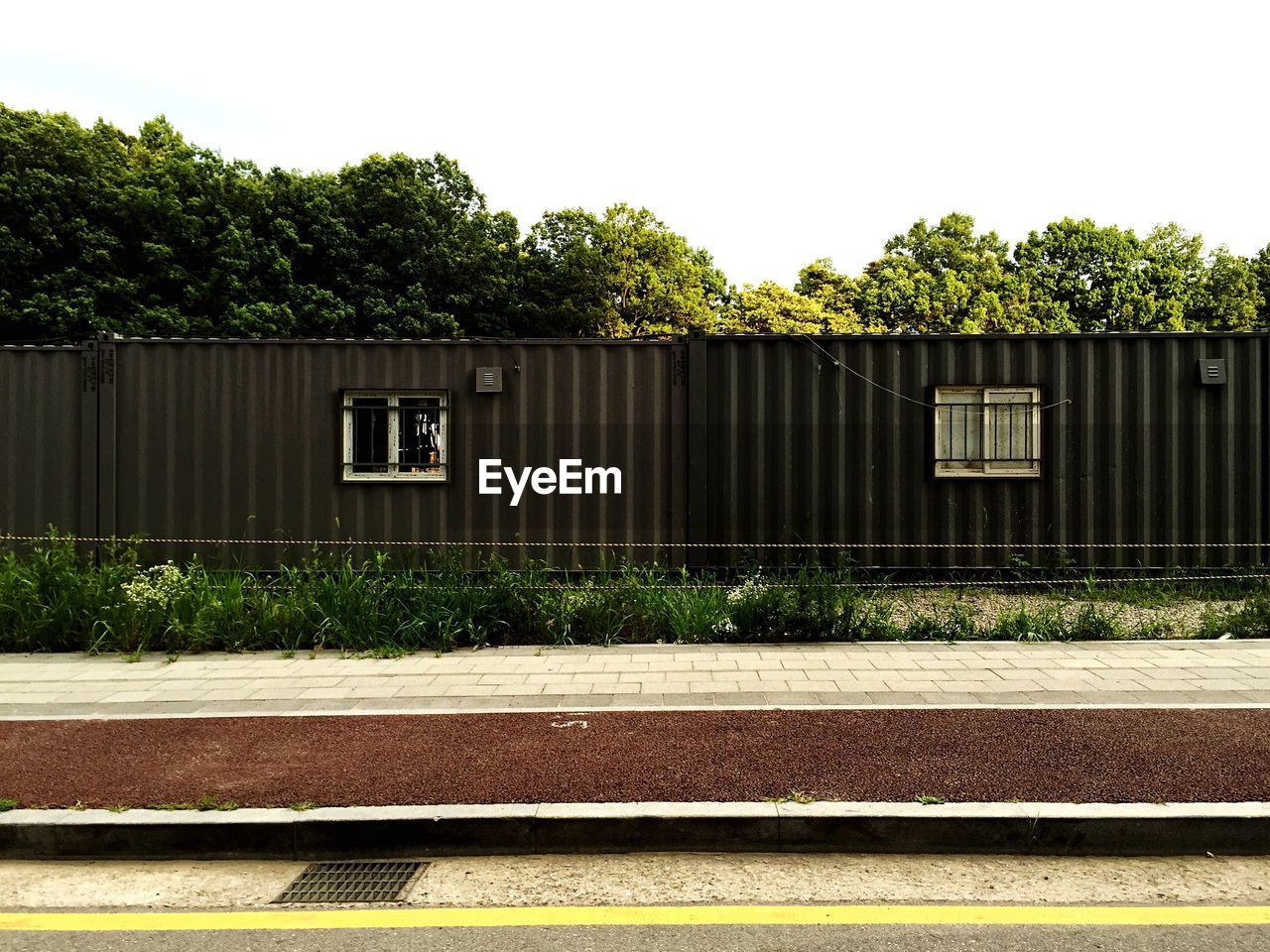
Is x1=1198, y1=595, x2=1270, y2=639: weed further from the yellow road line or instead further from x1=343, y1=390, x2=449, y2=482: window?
x1=343, y1=390, x2=449, y2=482: window

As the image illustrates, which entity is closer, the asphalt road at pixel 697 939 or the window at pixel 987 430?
the asphalt road at pixel 697 939

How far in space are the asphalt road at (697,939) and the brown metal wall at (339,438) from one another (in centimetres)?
729

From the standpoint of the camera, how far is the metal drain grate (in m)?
3.62

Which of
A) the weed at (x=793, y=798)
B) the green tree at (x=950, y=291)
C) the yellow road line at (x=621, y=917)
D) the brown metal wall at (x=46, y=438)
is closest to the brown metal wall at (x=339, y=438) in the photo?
the brown metal wall at (x=46, y=438)

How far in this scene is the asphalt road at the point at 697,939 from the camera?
3.18m

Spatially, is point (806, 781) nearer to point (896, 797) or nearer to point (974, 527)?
point (896, 797)

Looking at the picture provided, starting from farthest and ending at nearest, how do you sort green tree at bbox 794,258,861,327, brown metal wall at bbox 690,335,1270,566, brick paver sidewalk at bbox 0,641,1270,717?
green tree at bbox 794,258,861,327
brown metal wall at bbox 690,335,1270,566
brick paver sidewalk at bbox 0,641,1270,717

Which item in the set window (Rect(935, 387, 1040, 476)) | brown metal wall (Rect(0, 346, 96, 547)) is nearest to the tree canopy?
brown metal wall (Rect(0, 346, 96, 547))

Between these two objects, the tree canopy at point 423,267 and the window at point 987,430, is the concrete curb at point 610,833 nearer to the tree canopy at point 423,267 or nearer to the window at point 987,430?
the window at point 987,430

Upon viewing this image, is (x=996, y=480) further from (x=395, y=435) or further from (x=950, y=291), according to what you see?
(x=950, y=291)

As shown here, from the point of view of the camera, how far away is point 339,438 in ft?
34.9

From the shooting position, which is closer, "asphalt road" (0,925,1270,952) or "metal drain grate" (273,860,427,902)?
"asphalt road" (0,925,1270,952)

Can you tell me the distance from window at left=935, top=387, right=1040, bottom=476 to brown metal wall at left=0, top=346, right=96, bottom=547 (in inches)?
378

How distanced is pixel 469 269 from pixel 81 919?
115 feet
